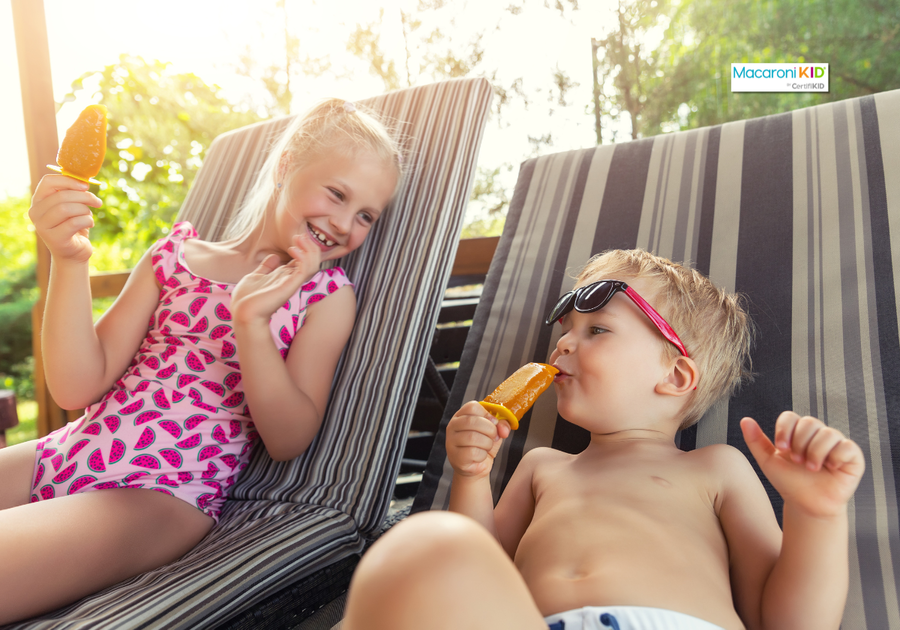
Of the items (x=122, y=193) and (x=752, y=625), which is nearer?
(x=752, y=625)

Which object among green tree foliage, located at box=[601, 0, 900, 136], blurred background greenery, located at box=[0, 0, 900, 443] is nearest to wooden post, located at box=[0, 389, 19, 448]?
blurred background greenery, located at box=[0, 0, 900, 443]

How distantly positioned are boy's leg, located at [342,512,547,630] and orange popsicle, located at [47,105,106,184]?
3.74 ft

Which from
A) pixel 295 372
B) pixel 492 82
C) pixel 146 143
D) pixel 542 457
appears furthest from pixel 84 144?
pixel 146 143

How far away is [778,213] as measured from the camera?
1375 mm

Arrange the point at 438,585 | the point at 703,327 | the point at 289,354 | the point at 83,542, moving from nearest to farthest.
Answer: the point at 438,585
the point at 83,542
the point at 703,327
the point at 289,354

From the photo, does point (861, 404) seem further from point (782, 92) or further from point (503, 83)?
point (503, 83)

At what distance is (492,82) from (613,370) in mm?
3071

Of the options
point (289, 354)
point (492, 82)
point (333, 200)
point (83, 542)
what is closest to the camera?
point (83, 542)

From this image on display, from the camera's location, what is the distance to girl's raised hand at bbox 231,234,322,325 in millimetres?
1322

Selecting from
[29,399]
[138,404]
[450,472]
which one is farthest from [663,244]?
[29,399]

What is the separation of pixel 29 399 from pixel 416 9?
561cm

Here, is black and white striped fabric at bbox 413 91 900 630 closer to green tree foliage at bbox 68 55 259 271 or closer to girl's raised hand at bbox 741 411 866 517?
girl's raised hand at bbox 741 411 866 517

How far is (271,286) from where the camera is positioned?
1.34 metres

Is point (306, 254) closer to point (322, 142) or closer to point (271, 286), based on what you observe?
point (271, 286)
